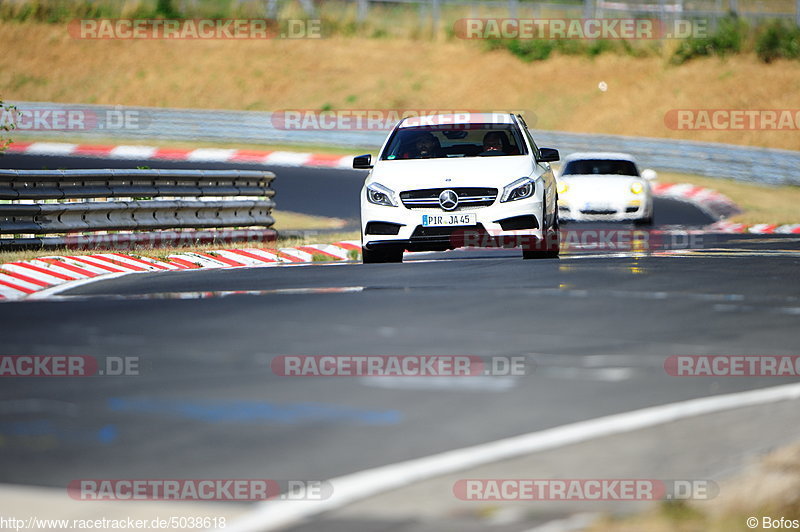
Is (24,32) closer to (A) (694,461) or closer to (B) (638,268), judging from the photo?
(B) (638,268)

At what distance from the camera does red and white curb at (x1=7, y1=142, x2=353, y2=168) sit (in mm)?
37438

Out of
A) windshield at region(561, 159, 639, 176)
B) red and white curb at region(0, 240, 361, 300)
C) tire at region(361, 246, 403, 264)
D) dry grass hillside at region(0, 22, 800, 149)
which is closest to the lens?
red and white curb at region(0, 240, 361, 300)

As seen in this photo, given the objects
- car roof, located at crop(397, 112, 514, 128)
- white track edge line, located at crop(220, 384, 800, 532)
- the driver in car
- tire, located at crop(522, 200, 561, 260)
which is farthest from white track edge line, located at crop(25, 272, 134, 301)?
white track edge line, located at crop(220, 384, 800, 532)

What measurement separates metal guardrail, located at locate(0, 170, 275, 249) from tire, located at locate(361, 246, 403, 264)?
3.97 m

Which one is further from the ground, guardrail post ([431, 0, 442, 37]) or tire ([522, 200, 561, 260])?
guardrail post ([431, 0, 442, 37])

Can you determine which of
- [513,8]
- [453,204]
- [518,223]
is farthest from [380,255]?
[513,8]

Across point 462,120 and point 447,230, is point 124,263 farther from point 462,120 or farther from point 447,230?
point 462,120

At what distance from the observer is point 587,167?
82.4ft

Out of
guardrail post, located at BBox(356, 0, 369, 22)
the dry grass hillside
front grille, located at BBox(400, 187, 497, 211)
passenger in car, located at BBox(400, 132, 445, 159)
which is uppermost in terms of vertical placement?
A: guardrail post, located at BBox(356, 0, 369, 22)

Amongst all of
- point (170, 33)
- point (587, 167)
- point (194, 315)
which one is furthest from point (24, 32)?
point (194, 315)

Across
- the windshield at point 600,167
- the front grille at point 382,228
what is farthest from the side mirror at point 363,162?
the windshield at point 600,167

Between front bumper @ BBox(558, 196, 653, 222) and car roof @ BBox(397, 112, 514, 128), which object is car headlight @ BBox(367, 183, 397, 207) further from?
front bumper @ BBox(558, 196, 653, 222)

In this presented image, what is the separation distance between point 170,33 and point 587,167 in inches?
1291

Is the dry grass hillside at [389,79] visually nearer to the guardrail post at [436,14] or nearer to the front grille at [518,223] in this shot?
the guardrail post at [436,14]
